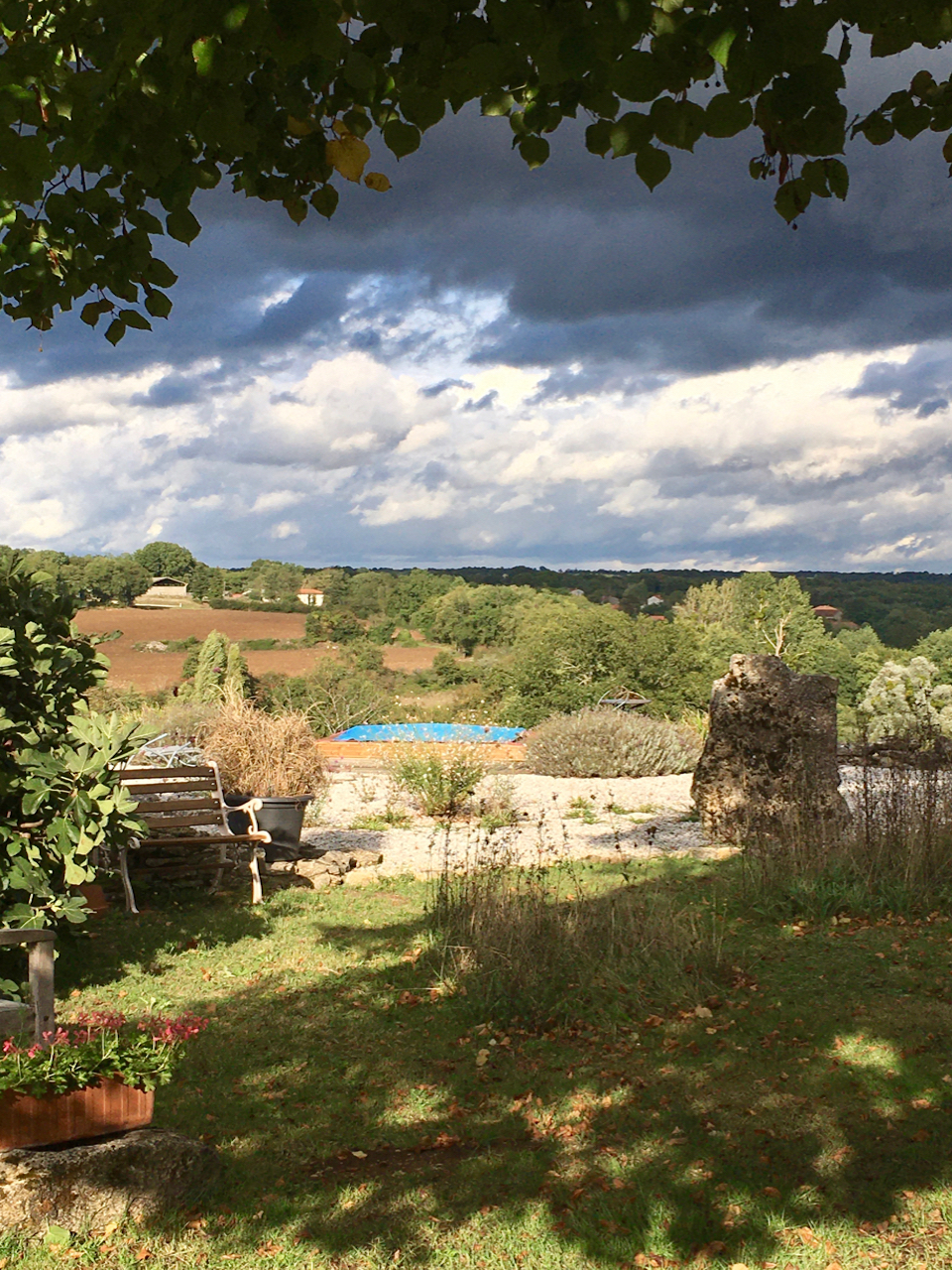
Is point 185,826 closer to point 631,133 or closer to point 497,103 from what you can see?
point 497,103

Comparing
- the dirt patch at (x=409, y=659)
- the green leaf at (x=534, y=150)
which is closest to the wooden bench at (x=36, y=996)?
the green leaf at (x=534, y=150)

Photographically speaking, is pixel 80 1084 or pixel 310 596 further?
pixel 310 596

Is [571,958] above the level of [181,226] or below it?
below

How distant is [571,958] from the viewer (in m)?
4.69

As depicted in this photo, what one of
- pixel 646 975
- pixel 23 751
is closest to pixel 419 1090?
pixel 646 975

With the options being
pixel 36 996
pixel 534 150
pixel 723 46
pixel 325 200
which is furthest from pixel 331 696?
pixel 723 46

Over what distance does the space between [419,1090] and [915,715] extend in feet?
56.6

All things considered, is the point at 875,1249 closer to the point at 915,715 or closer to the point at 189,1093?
the point at 189,1093

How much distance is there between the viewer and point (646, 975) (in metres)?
4.61

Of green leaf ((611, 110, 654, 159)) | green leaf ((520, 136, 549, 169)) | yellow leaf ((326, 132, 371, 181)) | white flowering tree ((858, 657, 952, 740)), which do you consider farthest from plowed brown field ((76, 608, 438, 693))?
green leaf ((611, 110, 654, 159))

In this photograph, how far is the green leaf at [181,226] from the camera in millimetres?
3059

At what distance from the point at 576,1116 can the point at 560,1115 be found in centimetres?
6

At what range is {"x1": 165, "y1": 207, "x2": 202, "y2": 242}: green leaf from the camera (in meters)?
3.06

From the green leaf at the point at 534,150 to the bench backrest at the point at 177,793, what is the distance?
5.31 metres
